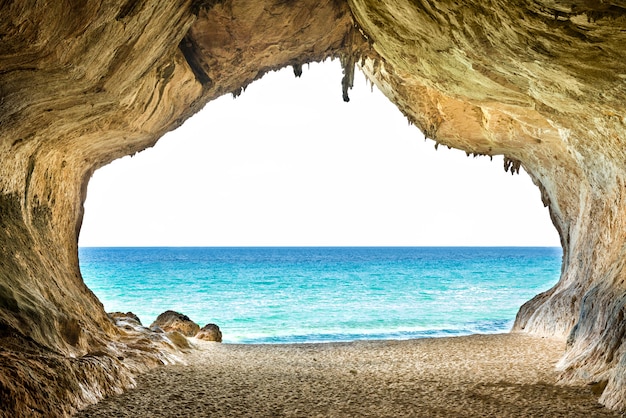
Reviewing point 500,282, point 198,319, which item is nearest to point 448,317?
point 198,319

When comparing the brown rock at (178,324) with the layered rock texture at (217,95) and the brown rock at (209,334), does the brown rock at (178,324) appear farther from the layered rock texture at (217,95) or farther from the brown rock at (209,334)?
the layered rock texture at (217,95)

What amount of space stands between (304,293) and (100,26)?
40.6 metres

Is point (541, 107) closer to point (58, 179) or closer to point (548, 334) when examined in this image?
point (548, 334)

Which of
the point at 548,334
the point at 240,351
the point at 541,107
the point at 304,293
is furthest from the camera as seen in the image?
the point at 304,293

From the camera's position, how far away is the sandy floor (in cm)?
693

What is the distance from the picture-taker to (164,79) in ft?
37.0

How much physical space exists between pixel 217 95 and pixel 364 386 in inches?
335

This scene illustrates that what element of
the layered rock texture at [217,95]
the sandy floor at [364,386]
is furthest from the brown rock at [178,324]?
the layered rock texture at [217,95]

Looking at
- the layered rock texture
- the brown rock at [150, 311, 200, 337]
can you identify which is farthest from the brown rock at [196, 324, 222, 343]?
the layered rock texture

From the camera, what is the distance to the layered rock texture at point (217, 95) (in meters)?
6.28

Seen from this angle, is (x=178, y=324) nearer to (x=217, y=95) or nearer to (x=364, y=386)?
(x=217, y=95)

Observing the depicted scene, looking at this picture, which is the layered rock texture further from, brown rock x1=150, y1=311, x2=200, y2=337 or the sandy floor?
brown rock x1=150, y1=311, x2=200, y2=337

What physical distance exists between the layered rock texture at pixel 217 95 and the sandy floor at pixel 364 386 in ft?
1.97

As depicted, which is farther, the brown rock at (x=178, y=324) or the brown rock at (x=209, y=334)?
the brown rock at (x=178, y=324)
